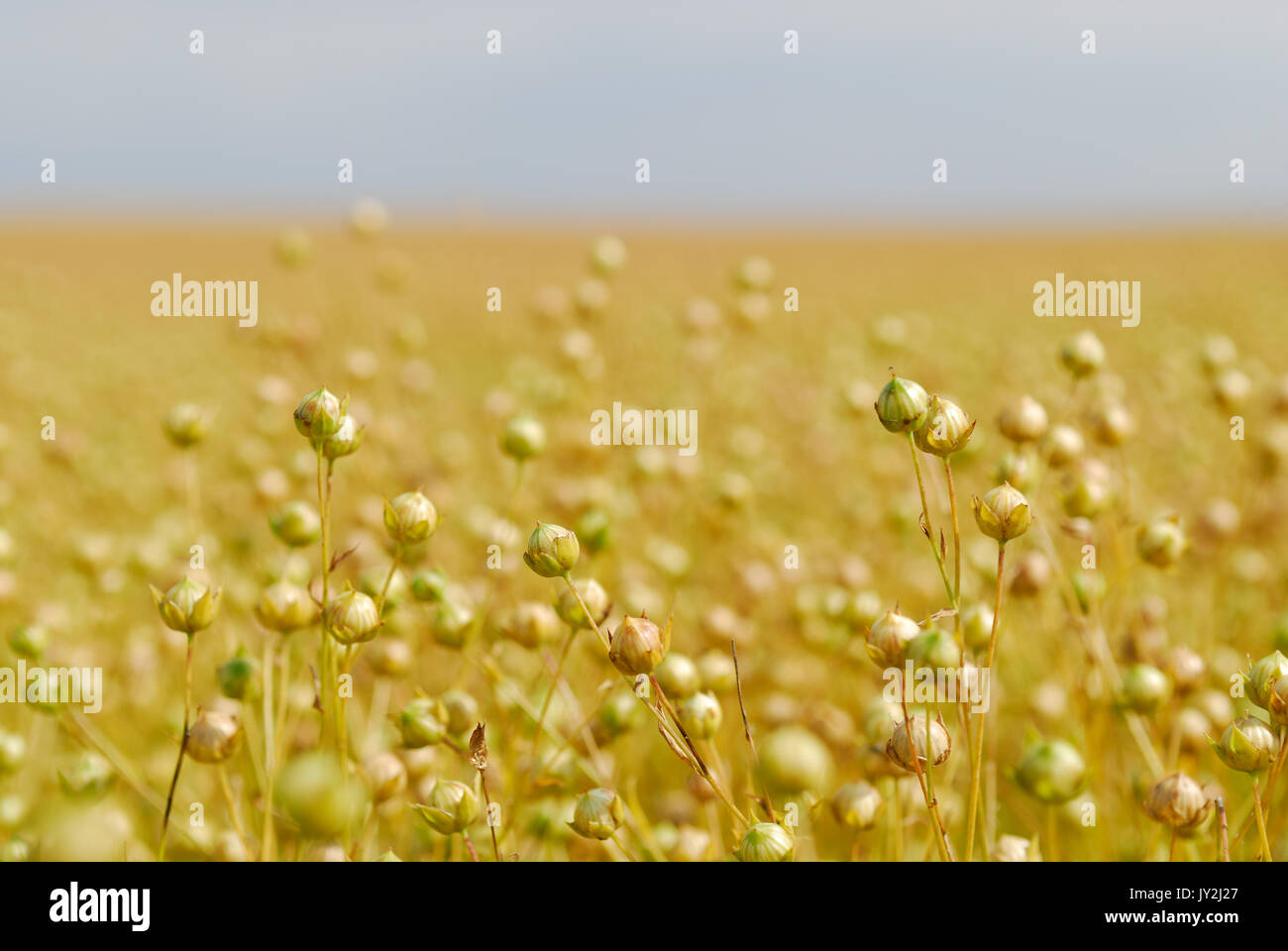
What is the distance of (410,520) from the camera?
1.36 meters

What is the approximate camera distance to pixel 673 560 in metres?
2.41

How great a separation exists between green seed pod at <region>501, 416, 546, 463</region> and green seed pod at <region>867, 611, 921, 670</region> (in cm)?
89

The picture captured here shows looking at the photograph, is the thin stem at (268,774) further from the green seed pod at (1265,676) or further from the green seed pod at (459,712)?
the green seed pod at (1265,676)

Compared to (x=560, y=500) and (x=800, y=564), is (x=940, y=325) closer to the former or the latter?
(x=800, y=564)

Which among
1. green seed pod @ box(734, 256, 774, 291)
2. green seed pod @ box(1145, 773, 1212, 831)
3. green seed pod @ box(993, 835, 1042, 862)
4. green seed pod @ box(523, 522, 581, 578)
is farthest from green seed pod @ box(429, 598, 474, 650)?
green seed pod @ box(734, 256, 774, 291)

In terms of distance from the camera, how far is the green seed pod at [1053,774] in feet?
4.67

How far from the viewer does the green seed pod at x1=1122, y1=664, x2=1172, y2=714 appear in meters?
1.62

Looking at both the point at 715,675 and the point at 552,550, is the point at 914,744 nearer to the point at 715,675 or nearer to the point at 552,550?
the point at 552,550

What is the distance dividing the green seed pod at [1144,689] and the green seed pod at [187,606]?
1442 millimetres

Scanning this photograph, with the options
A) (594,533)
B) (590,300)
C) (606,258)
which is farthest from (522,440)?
(606,258)

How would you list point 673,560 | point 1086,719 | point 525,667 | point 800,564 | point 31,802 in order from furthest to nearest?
point 800,564
point 525,667
point 673,560
point 31,802
point 1086,719

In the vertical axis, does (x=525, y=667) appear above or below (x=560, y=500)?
below
